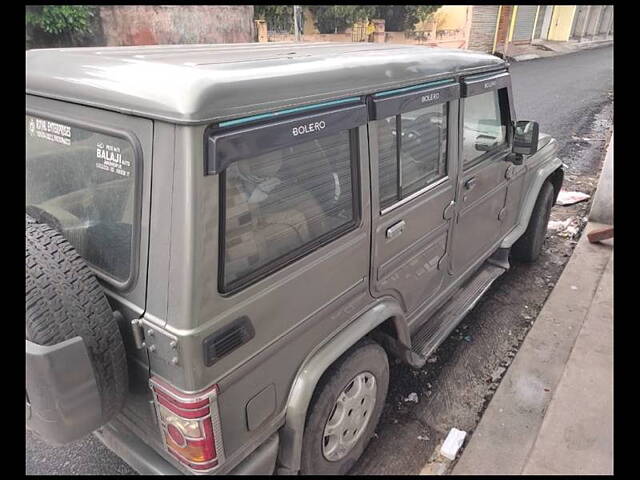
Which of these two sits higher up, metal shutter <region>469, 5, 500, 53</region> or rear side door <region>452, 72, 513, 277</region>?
metal shutter <region>469, 5, 500, 53</region>

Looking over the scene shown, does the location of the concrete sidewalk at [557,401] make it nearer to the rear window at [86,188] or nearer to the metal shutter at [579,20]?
the rear window at [86,188]

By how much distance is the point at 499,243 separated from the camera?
4.18 m

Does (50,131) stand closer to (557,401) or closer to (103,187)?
(103,187)

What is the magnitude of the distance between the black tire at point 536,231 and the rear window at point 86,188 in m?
4.00

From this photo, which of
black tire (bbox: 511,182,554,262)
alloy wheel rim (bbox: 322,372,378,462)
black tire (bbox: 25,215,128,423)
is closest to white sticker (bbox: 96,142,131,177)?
black tire (bbox: 25,215,128,423)

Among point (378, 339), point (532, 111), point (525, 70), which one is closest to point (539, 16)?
point (525, 70)

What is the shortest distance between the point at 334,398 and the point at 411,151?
1435mm

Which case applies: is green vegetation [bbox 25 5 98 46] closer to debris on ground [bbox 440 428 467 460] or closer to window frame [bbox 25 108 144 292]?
window frame [bbox 25 108 144 292]

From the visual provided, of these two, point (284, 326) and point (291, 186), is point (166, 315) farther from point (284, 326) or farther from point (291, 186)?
point (291, 186)

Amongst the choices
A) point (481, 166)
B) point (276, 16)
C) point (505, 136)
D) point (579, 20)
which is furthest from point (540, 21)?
point (481, 166)

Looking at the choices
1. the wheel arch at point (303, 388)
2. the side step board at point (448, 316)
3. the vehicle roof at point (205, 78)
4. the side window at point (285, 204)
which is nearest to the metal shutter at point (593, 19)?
the side step board at point (448, 316)

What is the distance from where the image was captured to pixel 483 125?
3.62 m

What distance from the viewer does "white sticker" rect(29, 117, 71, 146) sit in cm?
199

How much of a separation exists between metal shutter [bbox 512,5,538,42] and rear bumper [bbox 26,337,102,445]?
28035 mm
